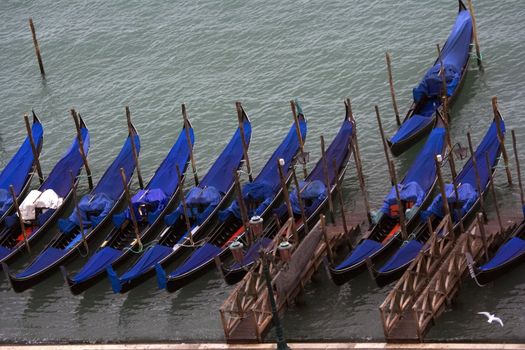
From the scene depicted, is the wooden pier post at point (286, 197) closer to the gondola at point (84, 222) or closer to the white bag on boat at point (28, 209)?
the gondola at point (84, 222)

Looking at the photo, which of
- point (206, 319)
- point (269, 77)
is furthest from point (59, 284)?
point (269, 77)

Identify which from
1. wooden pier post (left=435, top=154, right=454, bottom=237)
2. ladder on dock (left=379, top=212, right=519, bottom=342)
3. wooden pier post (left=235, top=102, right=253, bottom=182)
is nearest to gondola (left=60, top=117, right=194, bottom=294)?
wooden pier post (left=235, top=102, right=253, bottom=182)

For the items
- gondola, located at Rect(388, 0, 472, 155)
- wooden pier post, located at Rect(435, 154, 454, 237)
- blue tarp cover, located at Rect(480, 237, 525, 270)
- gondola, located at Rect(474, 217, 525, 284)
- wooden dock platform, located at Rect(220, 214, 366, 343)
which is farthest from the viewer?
gondola, located at Rect(388, 0, 472, 155)

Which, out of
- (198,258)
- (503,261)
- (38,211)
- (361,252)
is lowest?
(503,261)

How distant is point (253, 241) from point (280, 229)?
0.71 meters

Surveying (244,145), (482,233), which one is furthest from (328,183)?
(482,233)

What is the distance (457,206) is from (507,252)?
2049mm

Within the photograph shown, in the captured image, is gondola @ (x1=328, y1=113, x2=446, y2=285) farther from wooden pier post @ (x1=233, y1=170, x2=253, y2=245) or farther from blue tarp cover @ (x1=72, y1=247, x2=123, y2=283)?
blue tarp cover @ (x1=72, y1=247, x2=123, y2=283)

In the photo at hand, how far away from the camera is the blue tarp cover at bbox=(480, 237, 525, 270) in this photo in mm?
28062

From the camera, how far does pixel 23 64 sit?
45250 millimetres

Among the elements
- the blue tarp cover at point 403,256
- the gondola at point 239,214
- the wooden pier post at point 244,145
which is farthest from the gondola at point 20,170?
the blue tarp cover at point 403,256

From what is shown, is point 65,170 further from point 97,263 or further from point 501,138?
point 501,138

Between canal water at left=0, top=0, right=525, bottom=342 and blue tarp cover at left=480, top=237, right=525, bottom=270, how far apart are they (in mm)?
538

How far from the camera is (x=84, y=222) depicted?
108 feet
